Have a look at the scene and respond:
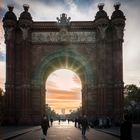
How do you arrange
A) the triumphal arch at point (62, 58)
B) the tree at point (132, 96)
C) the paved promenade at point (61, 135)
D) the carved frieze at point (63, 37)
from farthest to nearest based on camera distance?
1. the tree at point (132, 96)
2. the carved frieze at point (63, 37)
3. the triumphal arch at point (62, 58)
4. the paved promenade at point (61, 135)

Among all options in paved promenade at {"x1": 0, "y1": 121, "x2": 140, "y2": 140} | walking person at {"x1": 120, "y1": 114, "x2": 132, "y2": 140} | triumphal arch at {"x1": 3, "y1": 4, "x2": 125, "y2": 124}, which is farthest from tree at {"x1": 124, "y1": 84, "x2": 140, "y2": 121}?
walking person at {"x1": 120, "y1": 114, "x2": 132, "y2": 140}

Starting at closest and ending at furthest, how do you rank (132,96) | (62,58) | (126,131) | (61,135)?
(126,131) < (61,135) < (62,58) < (132,96)

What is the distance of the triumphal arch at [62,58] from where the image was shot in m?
55.9

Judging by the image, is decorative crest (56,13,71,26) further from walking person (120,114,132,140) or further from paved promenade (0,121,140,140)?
walking person (120,114,132,140)

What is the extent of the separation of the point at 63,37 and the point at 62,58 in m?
3.12

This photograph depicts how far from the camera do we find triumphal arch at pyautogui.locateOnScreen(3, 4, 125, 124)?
55.9 meters

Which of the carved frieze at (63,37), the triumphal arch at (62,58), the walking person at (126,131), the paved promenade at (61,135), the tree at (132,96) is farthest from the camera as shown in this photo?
the tree at (132,96)

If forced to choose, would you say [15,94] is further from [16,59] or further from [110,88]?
[110,88]

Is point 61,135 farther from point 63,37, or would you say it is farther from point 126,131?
point 63,37

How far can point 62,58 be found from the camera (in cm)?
5900

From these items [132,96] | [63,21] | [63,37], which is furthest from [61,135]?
[132,96]

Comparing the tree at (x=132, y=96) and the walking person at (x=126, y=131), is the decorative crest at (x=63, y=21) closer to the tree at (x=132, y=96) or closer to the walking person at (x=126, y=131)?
the tree at (x=132, y=96)

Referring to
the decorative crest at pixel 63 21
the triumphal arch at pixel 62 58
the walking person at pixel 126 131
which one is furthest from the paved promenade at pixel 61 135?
the decorative crest at pixel 63 21

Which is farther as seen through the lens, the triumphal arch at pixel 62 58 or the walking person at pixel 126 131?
the triumphal arch at pixel 62 58
